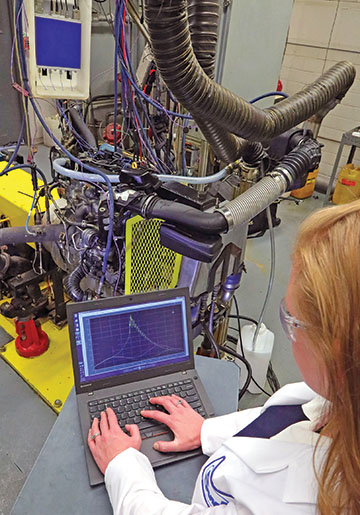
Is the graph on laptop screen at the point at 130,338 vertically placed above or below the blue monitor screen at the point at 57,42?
below

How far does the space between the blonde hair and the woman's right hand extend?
0.39 metres

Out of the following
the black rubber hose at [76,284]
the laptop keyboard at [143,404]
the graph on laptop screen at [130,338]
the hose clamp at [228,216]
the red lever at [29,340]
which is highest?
the hose clamp at [228,216]

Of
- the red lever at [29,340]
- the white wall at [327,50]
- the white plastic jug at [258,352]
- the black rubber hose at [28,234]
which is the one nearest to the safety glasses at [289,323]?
the black rubber hose at [28,234]

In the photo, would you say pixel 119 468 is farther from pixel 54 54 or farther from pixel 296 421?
pixel 54 54

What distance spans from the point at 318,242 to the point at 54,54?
109 centimetres

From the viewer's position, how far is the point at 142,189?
1178 mm

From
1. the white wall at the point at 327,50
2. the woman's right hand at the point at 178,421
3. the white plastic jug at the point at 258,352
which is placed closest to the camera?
the woman's right hand at the point at 178,421

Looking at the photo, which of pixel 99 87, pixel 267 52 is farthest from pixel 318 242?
Answer: pixel 99 87

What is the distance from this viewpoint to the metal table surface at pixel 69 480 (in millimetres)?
750

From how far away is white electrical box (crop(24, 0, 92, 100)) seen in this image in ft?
3.64

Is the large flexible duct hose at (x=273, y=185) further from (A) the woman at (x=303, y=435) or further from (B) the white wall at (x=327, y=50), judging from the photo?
(B) the white wall at (x=327, y=50)

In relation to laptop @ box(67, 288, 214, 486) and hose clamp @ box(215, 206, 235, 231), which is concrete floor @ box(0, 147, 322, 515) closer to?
hose clamp @ box(215, 206, 235, 231)

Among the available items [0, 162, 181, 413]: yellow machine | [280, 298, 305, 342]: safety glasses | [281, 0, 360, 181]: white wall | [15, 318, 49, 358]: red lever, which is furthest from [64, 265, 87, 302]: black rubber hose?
[281, 0, 360, 181]: white wall

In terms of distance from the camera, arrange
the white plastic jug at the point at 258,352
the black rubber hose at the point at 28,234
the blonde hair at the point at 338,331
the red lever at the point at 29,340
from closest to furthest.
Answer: the blonde hair at the point at 338,331
the black rubber hose at the point at 28,234
the white plastic jug at the point at 258,352
the red lever at the point at 29,340
